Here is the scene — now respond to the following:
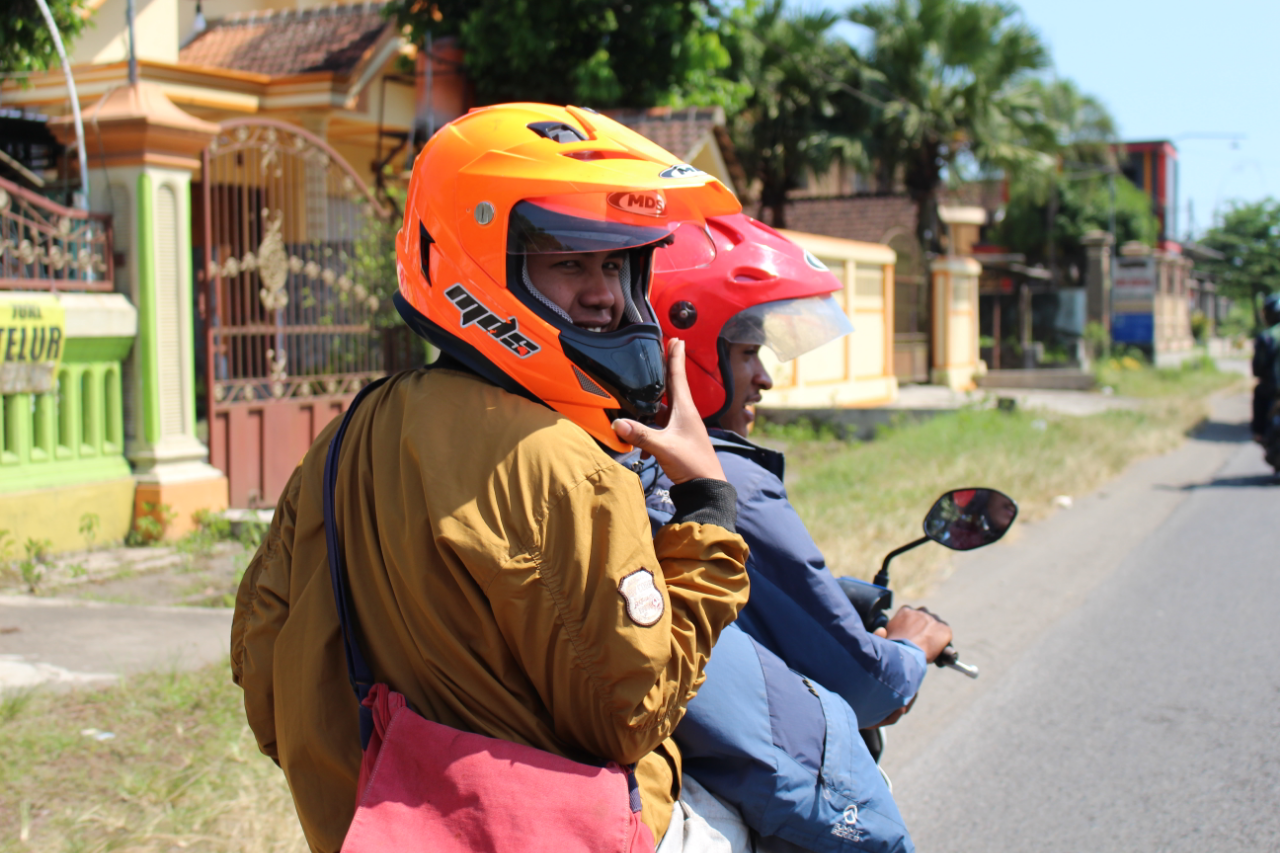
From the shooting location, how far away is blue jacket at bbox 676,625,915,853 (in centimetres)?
168

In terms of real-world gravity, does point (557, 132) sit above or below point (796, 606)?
above

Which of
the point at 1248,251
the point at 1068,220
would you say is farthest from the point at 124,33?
the point at 1248,251

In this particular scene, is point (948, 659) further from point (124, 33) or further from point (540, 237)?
point (124, 33)

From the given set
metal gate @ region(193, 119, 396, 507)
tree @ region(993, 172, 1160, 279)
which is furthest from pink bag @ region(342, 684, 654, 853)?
tree @ region(993, 172, 1160, 279)

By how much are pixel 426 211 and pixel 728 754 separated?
0.91 m

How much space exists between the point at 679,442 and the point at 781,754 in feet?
1.74

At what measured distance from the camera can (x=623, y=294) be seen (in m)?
1.67

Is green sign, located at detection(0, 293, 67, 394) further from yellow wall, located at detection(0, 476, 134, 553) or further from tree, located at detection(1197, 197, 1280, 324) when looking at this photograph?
tree, located at detection(1197, 197, 1280, 324)

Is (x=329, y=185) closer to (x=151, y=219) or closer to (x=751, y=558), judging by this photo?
(x=151, y=219)

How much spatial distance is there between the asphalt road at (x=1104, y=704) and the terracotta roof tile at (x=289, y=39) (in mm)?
9598

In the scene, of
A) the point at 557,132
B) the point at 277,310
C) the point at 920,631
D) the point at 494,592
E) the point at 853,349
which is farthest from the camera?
the point at 853,349

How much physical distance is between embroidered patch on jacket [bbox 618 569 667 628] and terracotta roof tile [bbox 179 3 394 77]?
1238cm

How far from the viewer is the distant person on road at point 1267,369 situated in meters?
10.4

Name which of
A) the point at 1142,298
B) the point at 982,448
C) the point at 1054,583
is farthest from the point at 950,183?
the point at 1054,583
